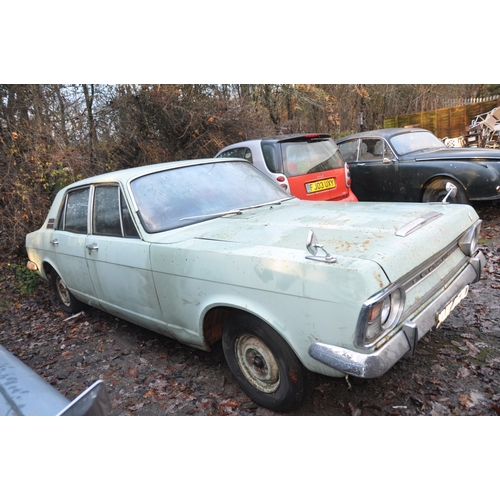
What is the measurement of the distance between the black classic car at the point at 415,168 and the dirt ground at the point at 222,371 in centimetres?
179

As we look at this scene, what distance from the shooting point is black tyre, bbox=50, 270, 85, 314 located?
15.6ft

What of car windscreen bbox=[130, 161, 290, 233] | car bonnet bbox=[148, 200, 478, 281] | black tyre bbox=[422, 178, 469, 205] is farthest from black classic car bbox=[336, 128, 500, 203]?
car windscreen bbox=[130, 161, 290, 233]

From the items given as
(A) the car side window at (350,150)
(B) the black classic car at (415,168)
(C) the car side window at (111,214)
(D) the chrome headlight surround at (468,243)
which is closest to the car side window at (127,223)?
(C) the car side window at (111,214)

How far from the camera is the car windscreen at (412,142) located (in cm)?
710

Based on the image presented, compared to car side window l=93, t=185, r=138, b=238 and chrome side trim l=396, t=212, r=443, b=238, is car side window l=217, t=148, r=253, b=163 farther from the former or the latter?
chrome side trim l=396, t=212, r=443, b=238

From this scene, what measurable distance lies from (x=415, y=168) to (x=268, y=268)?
17.9 ft

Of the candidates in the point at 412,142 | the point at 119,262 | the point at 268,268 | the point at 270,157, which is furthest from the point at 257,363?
the point at 412,142

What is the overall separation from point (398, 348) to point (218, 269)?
3.78 ft

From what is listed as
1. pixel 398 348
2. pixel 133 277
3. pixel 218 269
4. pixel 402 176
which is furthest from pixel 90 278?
pixel 402 176

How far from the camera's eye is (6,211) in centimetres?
643

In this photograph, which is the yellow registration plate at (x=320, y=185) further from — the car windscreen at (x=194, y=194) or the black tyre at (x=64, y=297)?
the black tyre at (x=64, y=297)

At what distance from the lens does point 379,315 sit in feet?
6.56

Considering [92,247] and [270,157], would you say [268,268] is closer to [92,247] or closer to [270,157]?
[92,247]

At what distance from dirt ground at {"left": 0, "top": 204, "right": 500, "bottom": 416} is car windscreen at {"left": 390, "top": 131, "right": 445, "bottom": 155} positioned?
9.96ft
